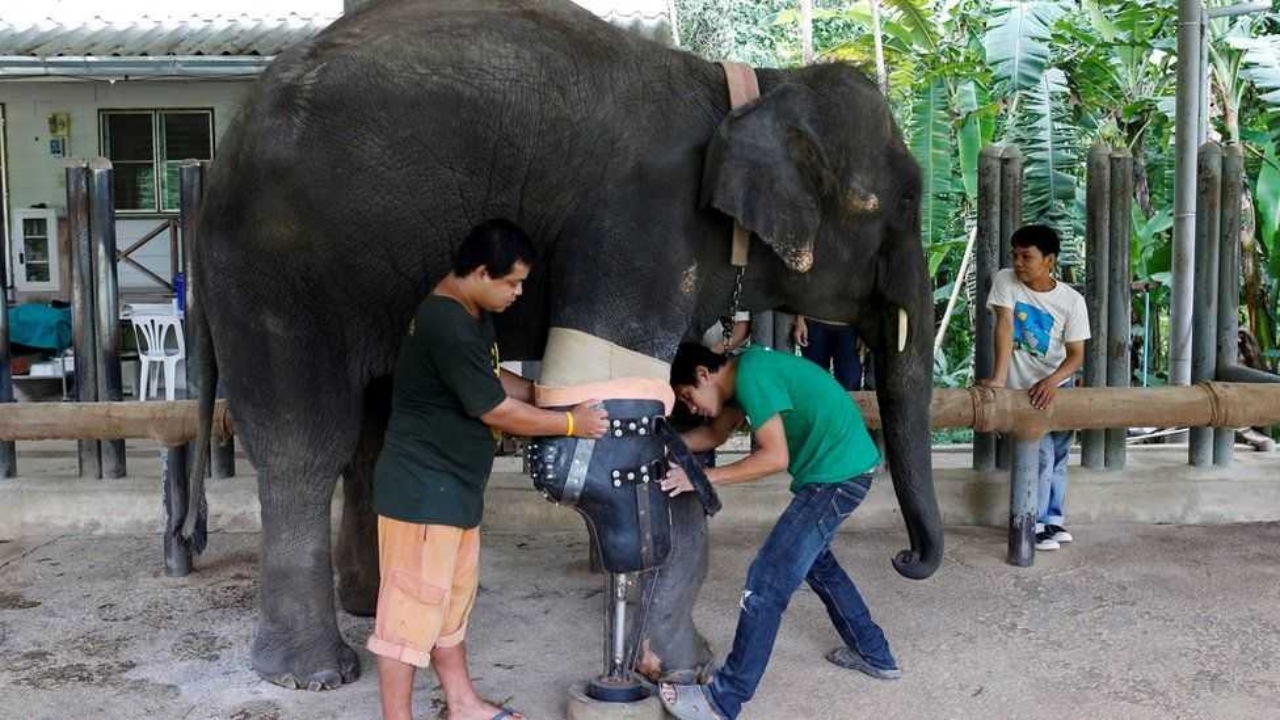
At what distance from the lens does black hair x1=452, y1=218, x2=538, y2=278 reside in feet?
11.9

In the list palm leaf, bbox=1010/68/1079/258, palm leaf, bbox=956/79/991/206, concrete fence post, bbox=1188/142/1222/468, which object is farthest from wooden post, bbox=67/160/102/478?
palm leaf, bbox=956/79/991/206

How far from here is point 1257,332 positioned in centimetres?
1021

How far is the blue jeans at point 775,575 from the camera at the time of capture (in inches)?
156

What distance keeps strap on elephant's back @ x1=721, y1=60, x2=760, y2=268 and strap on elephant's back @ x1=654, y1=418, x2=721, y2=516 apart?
603 mm

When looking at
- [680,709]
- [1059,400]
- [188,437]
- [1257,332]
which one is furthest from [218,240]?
[1257,332]

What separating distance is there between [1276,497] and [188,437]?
5123mm

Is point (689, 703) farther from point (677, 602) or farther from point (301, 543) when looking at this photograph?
point (301, 543)

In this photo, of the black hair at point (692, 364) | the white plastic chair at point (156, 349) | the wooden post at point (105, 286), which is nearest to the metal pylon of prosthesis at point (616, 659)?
the black hair at point (692, 364)

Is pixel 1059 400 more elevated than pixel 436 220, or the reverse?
pixel 436 220

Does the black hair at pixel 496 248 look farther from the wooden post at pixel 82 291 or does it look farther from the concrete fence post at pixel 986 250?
the concrete fence post at pixel 986 250

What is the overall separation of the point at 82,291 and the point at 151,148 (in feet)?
19.9

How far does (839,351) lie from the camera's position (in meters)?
6.57

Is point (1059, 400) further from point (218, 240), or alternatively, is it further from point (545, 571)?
point (218, 240)

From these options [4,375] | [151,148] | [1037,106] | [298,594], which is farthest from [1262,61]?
[151,148]
